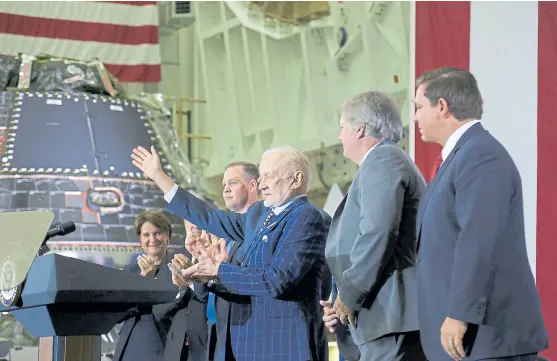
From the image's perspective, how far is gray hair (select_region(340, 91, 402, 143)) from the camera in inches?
131

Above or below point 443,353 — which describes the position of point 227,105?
above

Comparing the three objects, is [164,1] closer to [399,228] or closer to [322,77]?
[322,77]

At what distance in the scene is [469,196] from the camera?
2.61m

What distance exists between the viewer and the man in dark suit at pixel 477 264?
2.55m

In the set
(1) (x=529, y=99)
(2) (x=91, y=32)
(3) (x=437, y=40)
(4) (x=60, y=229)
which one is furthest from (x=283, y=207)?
(2) (x=91, y=32)

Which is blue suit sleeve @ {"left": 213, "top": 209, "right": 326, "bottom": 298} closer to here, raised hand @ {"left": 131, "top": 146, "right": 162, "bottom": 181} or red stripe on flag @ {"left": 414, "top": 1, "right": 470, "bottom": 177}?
raised hand @ {"left": 131, "top": 146, "right": 162, "bottom": 181}

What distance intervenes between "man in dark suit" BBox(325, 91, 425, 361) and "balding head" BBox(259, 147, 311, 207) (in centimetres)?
38

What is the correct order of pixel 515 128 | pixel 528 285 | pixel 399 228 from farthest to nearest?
pixel 515 128, pixel 399 228, pixel 528 285

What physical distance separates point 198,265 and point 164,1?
14.1 m

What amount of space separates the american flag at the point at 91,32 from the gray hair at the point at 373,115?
1008 cm

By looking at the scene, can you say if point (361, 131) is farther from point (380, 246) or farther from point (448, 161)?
point (448, 161)

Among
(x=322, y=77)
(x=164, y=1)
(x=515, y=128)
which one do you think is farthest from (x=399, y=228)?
(x=164, y=1)

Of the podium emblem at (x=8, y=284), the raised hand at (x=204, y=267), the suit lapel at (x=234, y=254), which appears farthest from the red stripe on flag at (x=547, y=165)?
the podium emblem at (x=8, y=284)

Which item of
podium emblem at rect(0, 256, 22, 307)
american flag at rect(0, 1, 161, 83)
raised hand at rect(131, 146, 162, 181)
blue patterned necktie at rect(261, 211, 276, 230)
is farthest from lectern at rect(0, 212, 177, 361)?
american flag at rect(0, 1, 161, 83)
